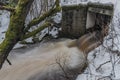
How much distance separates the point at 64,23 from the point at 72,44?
5.35 feet

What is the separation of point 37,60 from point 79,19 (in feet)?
11.4

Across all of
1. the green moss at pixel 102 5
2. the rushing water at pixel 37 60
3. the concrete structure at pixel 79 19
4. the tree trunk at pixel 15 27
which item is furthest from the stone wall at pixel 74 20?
the tree trunk at pixel 15 27

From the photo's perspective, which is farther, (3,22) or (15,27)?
(3,22)

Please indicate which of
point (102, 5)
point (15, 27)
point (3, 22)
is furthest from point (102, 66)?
point (15, 27)

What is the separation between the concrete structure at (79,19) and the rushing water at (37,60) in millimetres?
742

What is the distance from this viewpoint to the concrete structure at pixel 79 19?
42.0ft

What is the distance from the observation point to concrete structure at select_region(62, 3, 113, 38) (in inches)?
504

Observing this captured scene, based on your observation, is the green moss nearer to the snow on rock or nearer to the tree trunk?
the snow on rock

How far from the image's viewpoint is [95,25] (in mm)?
13469

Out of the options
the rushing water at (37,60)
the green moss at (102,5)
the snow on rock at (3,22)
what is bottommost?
the rushing water at (37,60)

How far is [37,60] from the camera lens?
10875mm

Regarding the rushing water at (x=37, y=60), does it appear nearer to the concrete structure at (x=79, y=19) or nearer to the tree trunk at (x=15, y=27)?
the concrete structure at (x=79, y=19)

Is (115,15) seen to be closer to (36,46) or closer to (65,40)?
(65,40)

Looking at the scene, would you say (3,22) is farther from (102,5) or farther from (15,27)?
(15,27)
